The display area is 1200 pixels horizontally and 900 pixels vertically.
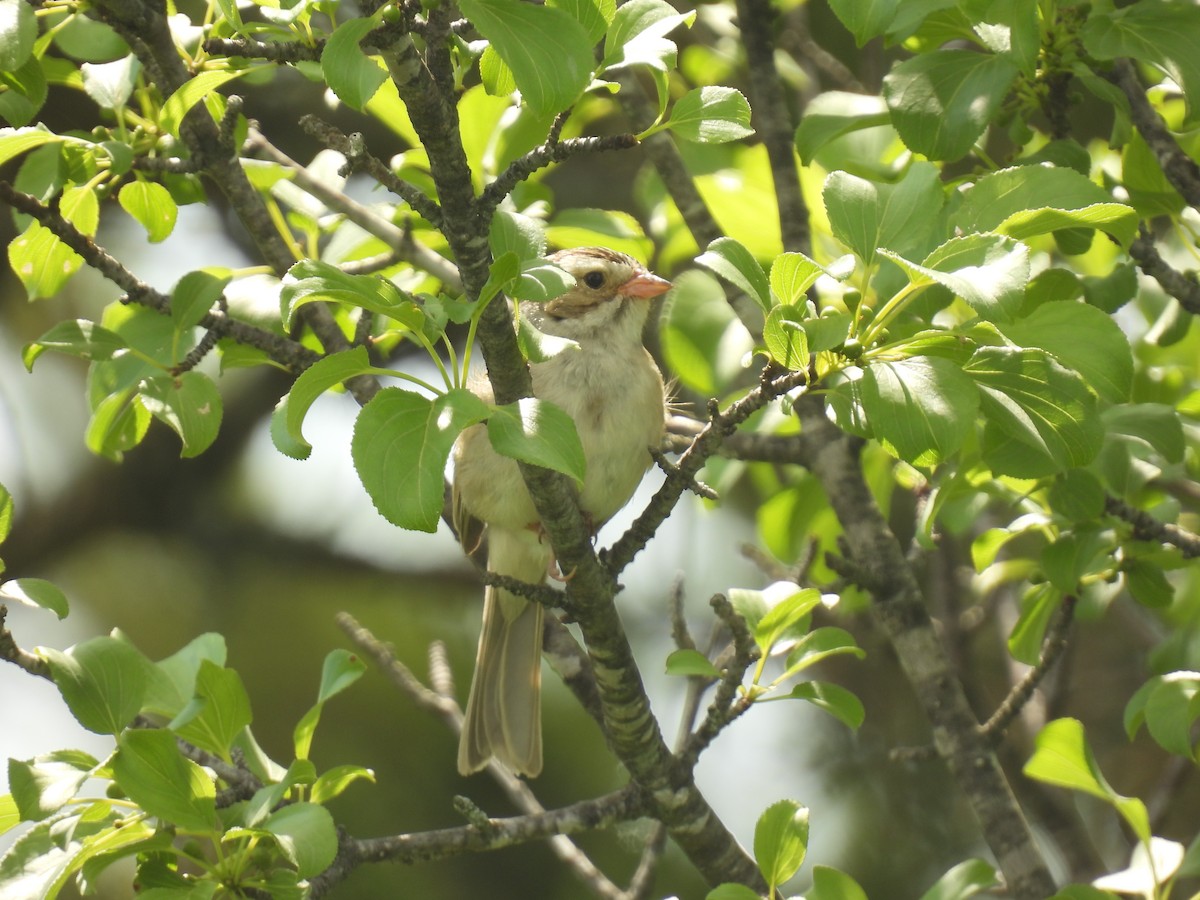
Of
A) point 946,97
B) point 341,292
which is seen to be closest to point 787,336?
point 341,292

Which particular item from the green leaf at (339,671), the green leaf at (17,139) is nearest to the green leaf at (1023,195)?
the green leaf at (339,671)

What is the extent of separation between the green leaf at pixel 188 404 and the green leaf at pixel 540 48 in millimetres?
1347

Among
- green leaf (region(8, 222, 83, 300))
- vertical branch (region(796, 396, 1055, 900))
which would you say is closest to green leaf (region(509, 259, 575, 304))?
green leaf (region(8, 222, 83, 300))

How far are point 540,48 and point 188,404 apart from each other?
55.6 inches

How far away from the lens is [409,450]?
1.93 m

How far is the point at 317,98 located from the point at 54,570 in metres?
2.30

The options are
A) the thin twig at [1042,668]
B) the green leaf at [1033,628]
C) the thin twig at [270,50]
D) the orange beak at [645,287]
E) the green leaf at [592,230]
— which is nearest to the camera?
the thin twig at [270,50]

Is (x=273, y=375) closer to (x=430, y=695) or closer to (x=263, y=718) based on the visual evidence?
(x=263, y=718)

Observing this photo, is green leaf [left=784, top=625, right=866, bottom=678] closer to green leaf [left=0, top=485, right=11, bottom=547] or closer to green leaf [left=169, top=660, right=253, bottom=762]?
green leaf [left=169, top=660, right=253, bottom=762]

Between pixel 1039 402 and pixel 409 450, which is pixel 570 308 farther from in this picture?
pixel 409 450

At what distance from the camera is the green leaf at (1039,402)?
2.21 metres

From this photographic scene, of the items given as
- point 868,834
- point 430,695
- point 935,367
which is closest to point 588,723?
point 868,834

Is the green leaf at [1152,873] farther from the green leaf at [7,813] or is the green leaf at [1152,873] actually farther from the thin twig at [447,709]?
the green leaf at [7,813]

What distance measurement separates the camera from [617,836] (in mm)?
5715
